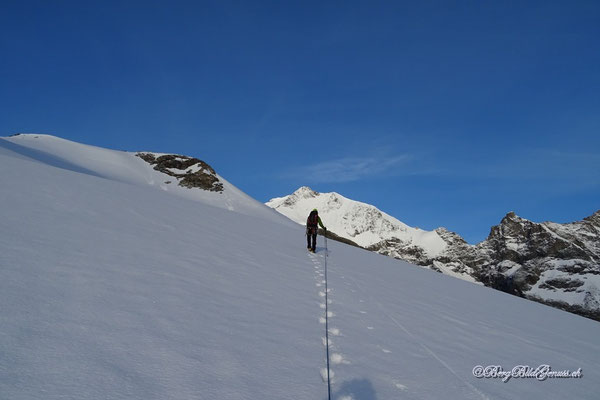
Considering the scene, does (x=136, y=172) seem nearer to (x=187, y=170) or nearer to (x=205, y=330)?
→ (x=187, y=170)

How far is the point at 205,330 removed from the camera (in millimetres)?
3922

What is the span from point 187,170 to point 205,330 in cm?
6562

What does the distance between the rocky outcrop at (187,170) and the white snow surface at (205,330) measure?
52114 mm

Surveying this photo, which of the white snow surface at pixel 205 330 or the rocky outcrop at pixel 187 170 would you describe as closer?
the white snow surface at pixel 205 330

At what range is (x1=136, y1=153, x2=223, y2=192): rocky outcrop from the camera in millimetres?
60531

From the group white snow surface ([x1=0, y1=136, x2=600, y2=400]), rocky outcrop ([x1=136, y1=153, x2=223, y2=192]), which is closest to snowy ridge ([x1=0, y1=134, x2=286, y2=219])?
rocky outcrop ([x1=136, y1=153, x2=223, y2=192])

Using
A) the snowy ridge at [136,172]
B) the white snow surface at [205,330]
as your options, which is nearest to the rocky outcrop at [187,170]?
the snowy ridge at [136,172]

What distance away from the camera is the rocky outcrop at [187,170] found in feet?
199

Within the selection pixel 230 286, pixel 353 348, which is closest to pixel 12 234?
pixel 230 286

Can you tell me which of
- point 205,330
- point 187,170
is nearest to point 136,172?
point 187,170

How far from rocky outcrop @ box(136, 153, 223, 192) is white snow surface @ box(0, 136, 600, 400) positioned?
52.1 m

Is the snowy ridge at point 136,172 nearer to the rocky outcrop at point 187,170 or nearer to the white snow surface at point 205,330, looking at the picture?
the rocky outcrop at point 187,170

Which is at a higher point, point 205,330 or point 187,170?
point 187,170

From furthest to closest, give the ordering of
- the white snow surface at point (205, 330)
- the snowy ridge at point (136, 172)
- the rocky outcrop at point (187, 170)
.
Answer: the rocky outcrop at point (187, 170), the snowy ridge at point (136, 172), the white snow surface at point (205, 330)
